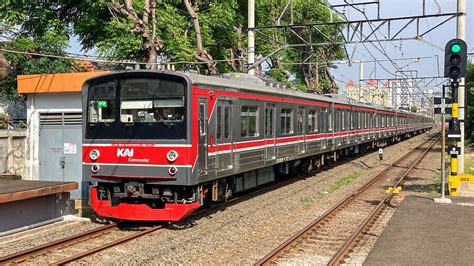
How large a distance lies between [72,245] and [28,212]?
1.67m

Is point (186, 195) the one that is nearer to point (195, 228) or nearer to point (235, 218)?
point (195, 228)

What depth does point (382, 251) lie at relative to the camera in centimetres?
802

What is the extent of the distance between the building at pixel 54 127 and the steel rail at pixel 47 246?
10.1 ft

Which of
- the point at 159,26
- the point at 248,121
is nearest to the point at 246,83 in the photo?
the point at 248,121

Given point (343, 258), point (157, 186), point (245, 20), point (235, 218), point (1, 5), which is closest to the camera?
point (343, 258)

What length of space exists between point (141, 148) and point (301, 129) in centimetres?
779

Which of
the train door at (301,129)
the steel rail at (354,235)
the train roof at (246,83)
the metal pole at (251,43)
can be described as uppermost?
the metal pole at (251,43)

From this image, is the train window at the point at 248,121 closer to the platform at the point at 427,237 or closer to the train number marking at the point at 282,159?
the train number marking at the point at 282,159

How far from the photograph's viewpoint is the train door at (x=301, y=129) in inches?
644

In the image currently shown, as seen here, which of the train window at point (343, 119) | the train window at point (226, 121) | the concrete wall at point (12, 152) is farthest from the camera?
the train window at point (343, 119)

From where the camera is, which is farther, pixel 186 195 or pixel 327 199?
pixel 327 199

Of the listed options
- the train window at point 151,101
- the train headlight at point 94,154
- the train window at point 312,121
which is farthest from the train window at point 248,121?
the train window at point 312,121

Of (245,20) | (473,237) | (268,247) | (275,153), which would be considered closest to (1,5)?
(245,20)

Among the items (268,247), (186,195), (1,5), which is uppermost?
(1,5)
